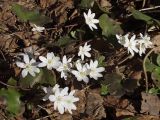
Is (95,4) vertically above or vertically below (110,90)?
above

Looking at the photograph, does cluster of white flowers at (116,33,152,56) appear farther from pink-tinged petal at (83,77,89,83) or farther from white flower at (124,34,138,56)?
pink-tinged petal at (83,77,89,83)

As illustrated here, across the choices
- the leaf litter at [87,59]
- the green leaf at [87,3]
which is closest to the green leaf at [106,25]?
the leaf litter at [87,59]

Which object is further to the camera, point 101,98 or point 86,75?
point 101,98

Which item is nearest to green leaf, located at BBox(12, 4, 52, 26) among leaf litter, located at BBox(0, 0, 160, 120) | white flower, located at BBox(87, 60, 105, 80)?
leaf litter, located at BBox(0, 0, 160, 120)

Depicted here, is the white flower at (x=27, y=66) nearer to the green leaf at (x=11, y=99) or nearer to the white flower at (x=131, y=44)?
the green leaf at (x=11, y=99)

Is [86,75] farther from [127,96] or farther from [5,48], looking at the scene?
[5,48]

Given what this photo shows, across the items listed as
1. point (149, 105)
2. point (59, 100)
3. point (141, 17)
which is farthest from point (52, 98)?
point (141, 17)

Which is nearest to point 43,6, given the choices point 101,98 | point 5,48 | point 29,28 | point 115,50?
point 29,28
